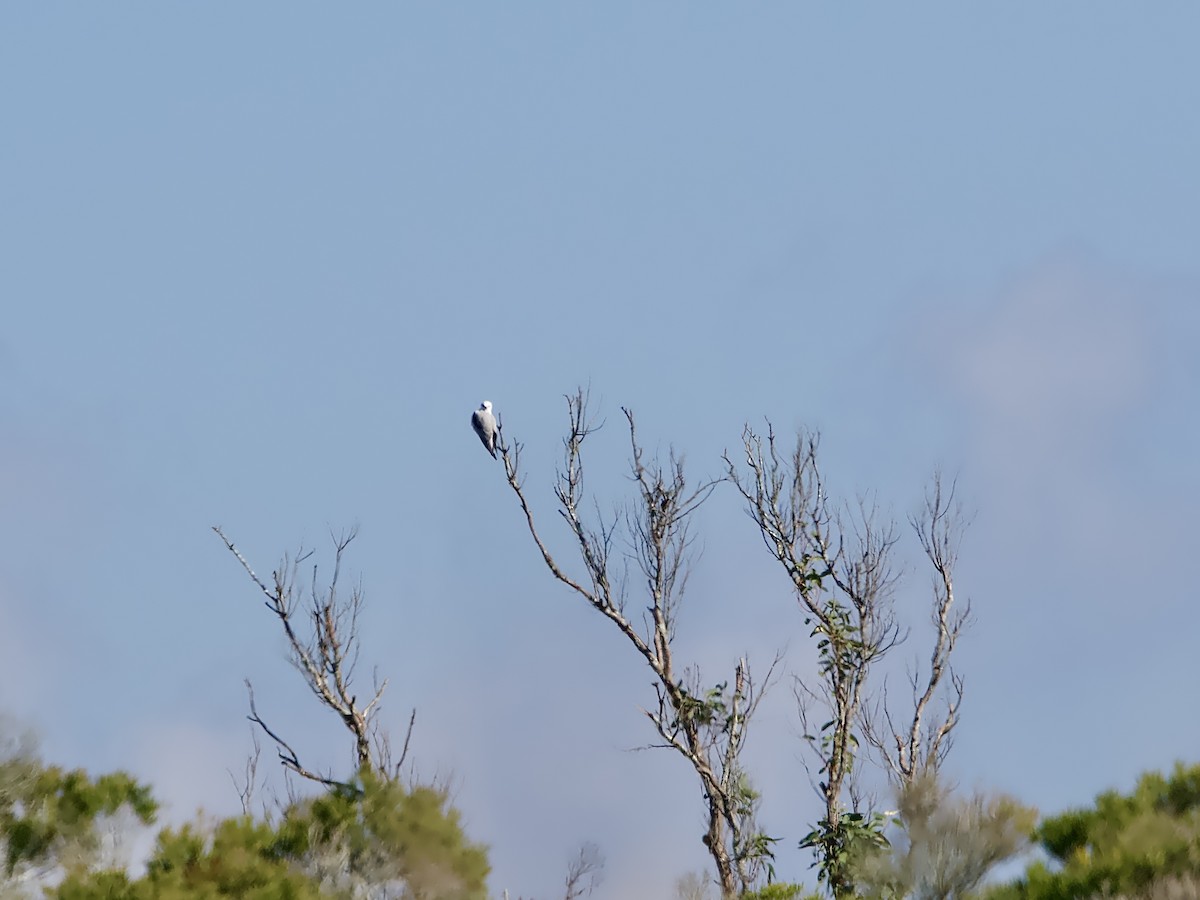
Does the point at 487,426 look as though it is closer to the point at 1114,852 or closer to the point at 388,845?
the point at 388,845

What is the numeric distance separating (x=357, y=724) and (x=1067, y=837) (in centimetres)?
864

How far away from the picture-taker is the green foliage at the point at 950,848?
47.1 ft

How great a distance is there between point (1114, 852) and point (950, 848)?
294 cm

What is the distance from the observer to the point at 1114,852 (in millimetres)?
11695

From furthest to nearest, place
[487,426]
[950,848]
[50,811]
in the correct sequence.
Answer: [487,426], [50,811], [950,848]

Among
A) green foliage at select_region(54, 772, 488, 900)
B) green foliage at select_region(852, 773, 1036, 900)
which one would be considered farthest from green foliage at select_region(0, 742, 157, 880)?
green foliage at select_region(852, 773, 1036, 900)

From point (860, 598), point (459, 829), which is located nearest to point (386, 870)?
point (459, 829)

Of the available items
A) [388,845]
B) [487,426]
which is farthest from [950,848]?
[487,426]

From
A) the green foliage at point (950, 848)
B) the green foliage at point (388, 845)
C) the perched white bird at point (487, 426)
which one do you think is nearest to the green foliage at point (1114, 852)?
the green foliage at point (950, 848)

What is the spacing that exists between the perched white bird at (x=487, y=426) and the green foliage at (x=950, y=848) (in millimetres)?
7316

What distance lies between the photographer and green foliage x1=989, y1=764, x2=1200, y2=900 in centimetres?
1141

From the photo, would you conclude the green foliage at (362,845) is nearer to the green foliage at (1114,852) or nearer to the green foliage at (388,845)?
the green foliage at (388,845)

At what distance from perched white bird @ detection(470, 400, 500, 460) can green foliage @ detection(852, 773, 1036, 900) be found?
24.0 ft

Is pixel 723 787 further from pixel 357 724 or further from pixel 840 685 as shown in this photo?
pixel 357 724
